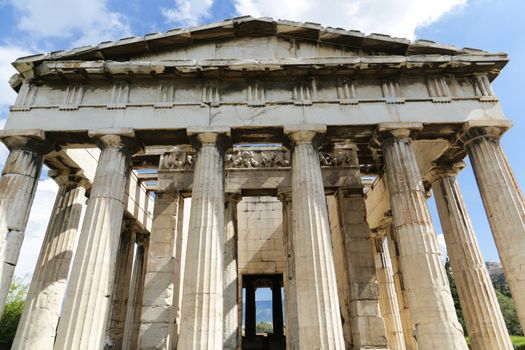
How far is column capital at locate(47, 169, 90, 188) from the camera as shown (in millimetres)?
14039

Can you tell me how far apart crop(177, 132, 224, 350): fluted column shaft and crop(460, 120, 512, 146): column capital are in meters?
8.33

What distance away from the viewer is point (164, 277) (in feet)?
42.5

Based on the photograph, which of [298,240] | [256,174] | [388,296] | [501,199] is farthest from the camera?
[388,296]

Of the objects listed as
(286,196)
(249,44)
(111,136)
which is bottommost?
(286,196)

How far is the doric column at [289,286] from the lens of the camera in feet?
38.8

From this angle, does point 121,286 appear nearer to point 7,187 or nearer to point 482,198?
point 7,187

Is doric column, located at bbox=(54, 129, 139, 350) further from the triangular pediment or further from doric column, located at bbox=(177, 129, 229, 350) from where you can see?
the triangular pediment

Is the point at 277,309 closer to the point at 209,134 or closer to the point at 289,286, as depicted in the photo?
the point at 289,286

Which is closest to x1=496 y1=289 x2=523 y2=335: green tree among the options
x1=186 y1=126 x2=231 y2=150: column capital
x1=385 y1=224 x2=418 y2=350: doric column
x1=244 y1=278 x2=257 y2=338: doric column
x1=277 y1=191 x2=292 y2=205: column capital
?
x1=385 y1=224 x2=418 y2=350: doric column

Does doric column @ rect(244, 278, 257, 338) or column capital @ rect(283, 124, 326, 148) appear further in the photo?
doric column @ rect(244, 278, 257, 338)

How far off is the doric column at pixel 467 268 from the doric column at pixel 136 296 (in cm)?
1412

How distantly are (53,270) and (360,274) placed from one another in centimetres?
1130

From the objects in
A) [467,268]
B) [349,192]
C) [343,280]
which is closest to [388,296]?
[343,280]

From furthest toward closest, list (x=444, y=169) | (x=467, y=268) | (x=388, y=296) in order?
(x=388, y=296) → (x=444, y=169) → (x=467, y=268)
